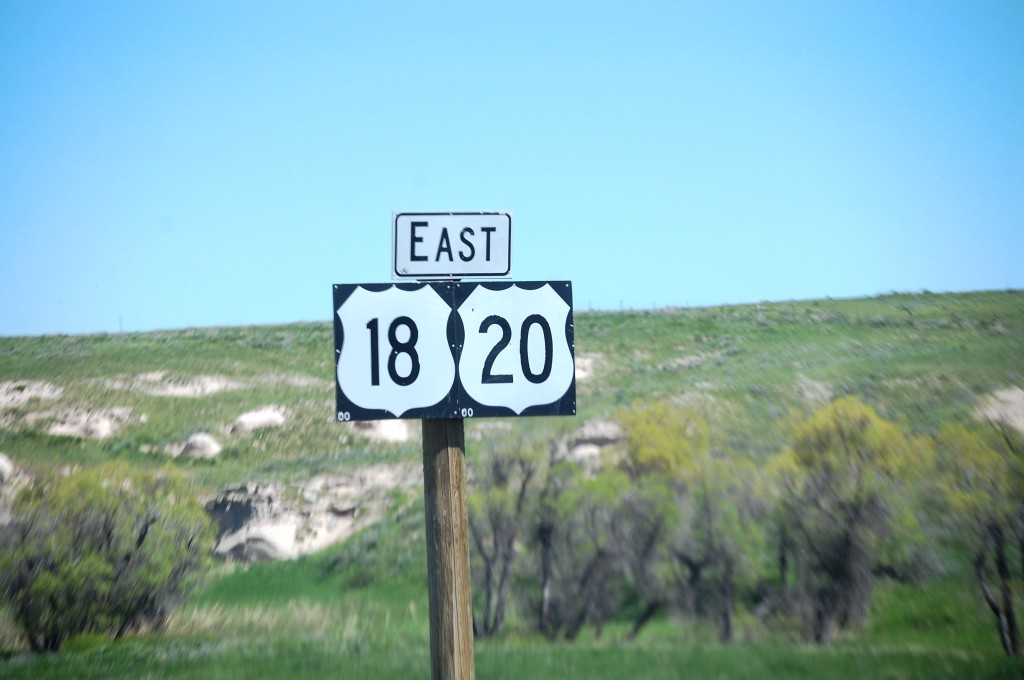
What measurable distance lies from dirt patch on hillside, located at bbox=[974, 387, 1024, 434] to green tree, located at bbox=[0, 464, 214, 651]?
15.9 metres

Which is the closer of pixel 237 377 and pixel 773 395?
pixel 773 395

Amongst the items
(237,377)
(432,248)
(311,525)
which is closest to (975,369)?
(311,525)

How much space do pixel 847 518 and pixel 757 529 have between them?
4.14 feet

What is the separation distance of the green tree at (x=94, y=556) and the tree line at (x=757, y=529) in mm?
4439

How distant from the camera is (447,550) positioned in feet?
15.4

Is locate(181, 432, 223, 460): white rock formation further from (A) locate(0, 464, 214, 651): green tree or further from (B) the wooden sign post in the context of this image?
(B) the wooden sign post

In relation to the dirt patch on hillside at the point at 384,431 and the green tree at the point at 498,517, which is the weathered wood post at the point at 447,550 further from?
the dirt patch on hillside at the point at 384,431

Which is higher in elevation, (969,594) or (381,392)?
(381,392)

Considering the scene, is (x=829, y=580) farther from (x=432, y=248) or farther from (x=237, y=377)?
(x=237, y=377)

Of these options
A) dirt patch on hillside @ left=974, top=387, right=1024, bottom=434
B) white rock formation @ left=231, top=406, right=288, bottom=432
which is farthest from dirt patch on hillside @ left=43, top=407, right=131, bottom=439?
dirt patch on hillside @ left=974, top=387, right=1024, bottom=434

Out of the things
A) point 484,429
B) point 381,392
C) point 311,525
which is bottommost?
point 311,525

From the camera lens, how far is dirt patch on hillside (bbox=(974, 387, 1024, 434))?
21.3m

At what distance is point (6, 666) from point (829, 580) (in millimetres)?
10580

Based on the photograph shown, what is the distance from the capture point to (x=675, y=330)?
34.5m
